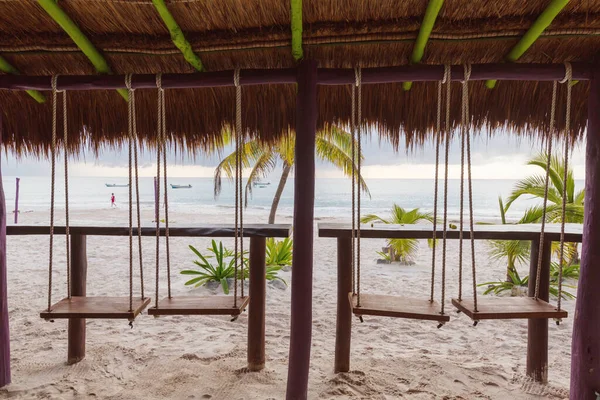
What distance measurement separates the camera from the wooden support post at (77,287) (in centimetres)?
241

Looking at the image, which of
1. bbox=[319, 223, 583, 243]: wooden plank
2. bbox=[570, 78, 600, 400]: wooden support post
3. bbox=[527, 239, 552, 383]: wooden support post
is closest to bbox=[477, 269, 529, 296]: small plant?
bbox=[527, 239, 552, 383]: wooden support post

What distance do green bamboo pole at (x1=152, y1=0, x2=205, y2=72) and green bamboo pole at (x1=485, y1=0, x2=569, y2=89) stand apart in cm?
152

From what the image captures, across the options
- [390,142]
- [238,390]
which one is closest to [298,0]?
[390,142]

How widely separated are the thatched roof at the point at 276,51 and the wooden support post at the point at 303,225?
200mm

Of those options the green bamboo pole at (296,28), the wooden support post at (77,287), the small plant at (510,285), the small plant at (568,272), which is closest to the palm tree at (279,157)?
the small plant at (510,285)

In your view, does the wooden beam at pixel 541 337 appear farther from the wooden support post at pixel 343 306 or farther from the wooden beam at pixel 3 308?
the wooden beam at pixel 3 308

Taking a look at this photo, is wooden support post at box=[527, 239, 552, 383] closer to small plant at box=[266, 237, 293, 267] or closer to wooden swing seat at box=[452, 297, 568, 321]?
wooden swing seat at box=[452, 297, 568, 321]

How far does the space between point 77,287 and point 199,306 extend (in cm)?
117

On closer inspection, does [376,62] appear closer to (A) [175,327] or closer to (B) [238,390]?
(B) [238,390]

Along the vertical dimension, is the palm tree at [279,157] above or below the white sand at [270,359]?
above

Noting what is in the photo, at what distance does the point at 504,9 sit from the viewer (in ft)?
5.30

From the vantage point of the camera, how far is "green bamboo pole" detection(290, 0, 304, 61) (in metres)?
1.54

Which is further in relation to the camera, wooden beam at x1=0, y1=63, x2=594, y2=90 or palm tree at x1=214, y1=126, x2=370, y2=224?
palm tree at x1=214, y1=126, x2=370, y2=224

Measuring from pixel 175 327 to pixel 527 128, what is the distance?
2957 mm
